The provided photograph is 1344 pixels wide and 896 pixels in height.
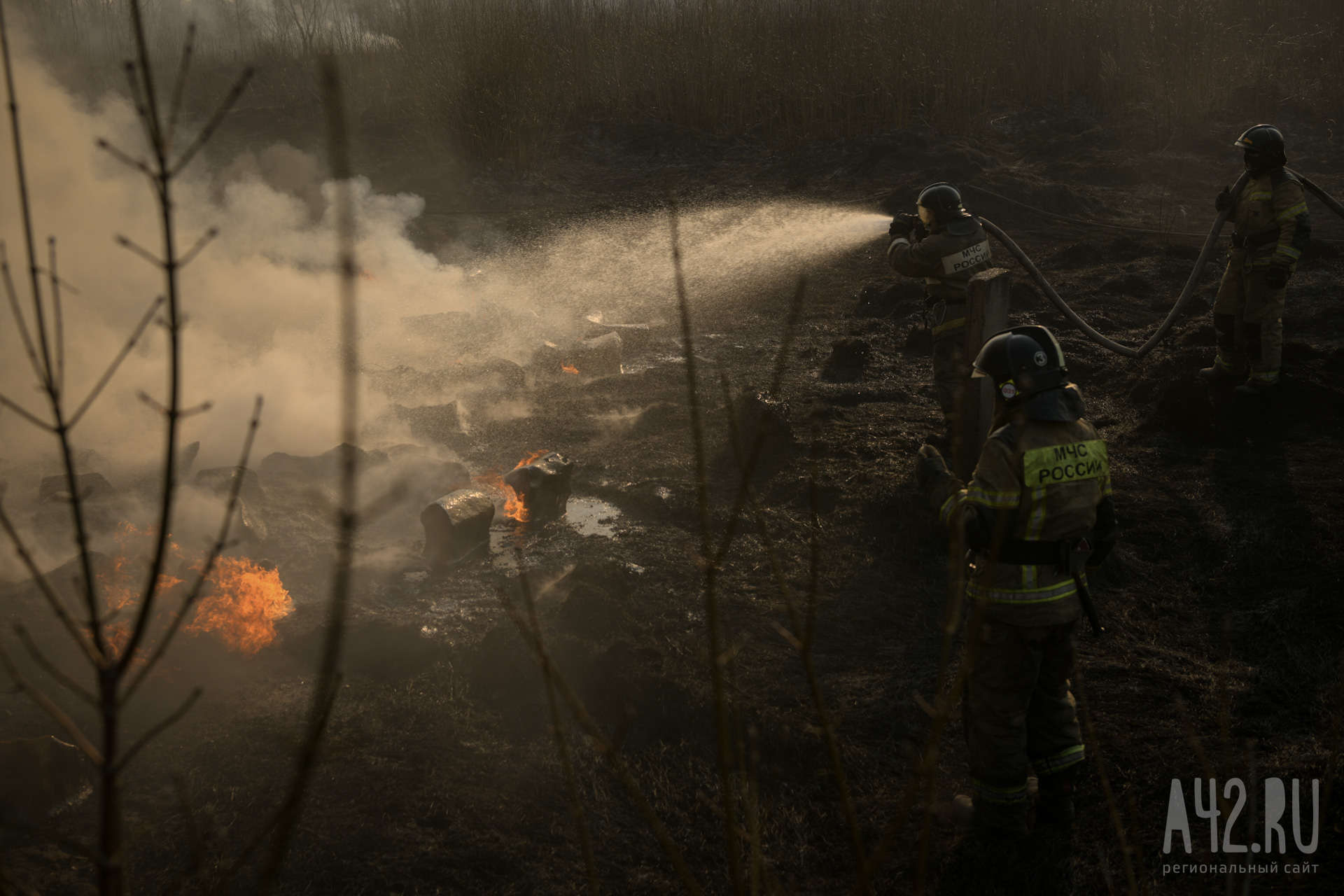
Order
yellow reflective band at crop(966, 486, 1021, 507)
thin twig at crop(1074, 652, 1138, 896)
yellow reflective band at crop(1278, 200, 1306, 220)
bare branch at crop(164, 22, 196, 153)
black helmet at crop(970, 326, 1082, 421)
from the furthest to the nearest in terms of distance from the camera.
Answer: yellow reflective band at crop(1278, 200, 1306, 220)
black helmet at crop(970, 326, 1082, 421)
yellow reflective band at crop(966, 486, 1021, 507)
thin twig at crop(1074, 652, 1138, 896)
bare branch at crop(164, 22, 196, 153)

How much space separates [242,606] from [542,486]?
2.21m

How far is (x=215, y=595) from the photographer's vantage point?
4785 millimetres

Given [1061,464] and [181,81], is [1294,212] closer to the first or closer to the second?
[1061,464]

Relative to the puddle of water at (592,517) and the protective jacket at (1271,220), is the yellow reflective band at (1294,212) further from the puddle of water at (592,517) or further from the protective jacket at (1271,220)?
the puddle of water at (592,517)

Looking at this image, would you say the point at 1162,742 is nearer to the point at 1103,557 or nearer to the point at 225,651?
the point at 1103,557

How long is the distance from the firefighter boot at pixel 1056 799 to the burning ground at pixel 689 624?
0.10 m

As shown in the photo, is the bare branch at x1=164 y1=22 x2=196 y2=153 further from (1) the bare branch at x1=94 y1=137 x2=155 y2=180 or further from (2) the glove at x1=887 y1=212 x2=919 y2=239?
(2) the glove at x1=887 y1=212 x2=919 y2=239

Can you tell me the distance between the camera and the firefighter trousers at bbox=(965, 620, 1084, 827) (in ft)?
10.8

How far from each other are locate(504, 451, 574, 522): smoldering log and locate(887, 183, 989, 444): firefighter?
2912 millimetres

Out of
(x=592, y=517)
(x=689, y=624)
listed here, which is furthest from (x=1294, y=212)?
(x=592, y=517)

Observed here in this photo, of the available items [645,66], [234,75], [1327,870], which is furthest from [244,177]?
[1327,870]

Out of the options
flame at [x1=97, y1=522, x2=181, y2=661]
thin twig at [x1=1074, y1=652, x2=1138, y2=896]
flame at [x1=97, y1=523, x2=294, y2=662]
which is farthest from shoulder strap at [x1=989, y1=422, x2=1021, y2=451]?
flame at [x1=97, y1=522, x2=181, y2=661]

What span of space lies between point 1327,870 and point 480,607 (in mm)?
4174
